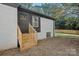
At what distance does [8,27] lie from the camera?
2787 millimetres

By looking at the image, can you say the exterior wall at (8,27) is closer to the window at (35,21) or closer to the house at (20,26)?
the house at (20,26)

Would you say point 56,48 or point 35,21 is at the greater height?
point 35,21

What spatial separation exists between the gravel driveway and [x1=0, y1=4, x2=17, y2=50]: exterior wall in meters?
0.14

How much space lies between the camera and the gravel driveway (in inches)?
111

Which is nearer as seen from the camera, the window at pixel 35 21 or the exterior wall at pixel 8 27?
the exterior wall at pixel 8 27

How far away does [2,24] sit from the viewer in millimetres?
2738

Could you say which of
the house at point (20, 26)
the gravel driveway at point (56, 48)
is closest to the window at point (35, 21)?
the house at point (20, 26)

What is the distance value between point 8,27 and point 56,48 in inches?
32.2

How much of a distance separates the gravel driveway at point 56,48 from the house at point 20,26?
86mm

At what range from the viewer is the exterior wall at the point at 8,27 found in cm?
273

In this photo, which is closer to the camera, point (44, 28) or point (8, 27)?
point (8, 27)

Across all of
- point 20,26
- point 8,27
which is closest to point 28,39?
point 20,26

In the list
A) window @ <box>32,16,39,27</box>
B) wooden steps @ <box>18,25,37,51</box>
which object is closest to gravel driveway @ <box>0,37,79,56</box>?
wooden steps @ <box>18,25,37,51</box>

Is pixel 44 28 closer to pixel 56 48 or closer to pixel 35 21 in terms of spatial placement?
pixel 35 21
